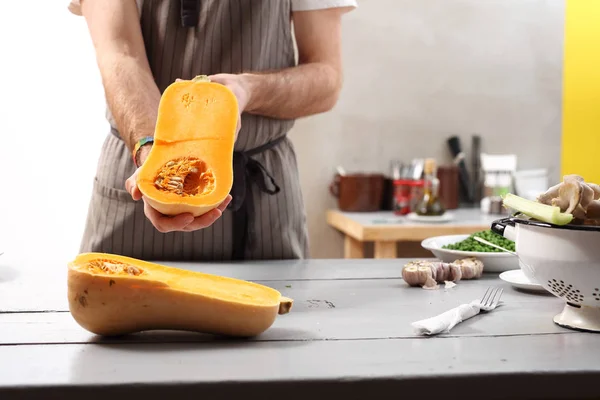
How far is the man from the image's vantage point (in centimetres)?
155

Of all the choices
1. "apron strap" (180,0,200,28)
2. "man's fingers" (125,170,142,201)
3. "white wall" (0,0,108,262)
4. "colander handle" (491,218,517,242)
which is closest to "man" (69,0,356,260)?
"apron strap" (180,0,200,28)

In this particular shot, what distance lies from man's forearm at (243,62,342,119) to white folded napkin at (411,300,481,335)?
63 cm

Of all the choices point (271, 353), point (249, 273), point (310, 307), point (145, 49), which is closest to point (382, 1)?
point (145, 49)

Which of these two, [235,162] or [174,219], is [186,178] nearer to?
[174,219]

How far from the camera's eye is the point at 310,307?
1.05m

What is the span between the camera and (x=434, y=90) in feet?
11.8

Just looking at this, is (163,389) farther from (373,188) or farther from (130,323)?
(373,188)

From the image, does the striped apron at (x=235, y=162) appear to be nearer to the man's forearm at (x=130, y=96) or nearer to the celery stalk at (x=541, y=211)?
the man's forearm at (x=130, y=96)

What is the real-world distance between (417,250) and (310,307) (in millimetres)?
2309

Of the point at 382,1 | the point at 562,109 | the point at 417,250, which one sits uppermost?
the point at 382,1

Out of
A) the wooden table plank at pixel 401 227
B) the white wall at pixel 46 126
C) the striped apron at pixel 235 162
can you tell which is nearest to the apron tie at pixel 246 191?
the striped apron at pixel 235 162

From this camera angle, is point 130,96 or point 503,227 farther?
point 130,96

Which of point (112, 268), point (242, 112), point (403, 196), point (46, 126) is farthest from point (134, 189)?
point (403, 196)

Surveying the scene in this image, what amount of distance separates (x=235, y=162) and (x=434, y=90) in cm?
221
